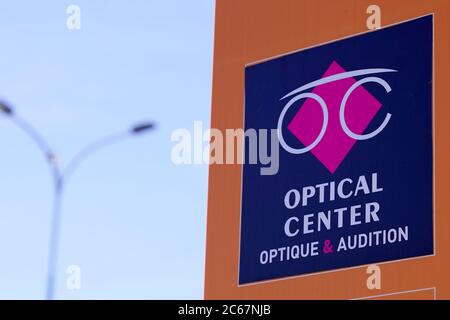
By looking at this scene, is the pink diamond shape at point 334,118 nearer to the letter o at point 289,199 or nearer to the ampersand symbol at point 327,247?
the letter o at point 289,199

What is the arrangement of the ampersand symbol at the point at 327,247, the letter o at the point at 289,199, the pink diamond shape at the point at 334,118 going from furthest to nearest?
the letter o at the point at 289,199
the pink diamond shape at the point at 334,118
the ampersand symbol at the point at 327,247

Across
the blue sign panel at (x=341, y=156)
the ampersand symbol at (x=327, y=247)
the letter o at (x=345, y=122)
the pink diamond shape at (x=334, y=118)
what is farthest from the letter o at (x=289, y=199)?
the letter o at (x=345, y=122)

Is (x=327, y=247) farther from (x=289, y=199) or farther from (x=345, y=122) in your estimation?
(x=345, y=122)

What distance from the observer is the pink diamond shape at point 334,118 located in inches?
752

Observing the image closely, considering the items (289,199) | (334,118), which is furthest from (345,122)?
(289,199)

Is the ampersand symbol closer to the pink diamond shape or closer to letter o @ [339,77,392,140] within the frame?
the pink diamond shape

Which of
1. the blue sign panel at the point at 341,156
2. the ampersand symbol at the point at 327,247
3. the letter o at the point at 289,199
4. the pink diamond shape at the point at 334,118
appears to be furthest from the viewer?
the letter o at the point at 289,199

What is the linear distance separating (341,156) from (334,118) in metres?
0.74

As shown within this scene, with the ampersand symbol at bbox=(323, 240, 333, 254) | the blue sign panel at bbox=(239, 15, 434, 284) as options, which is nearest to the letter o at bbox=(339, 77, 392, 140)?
the blue sign panel at bbox=(239, 15, 434, 284)

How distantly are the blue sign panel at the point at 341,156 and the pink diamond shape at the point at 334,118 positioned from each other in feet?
0.05

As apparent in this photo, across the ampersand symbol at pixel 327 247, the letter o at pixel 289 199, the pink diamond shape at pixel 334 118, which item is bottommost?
the ampersand symbol at pixel 327 247
